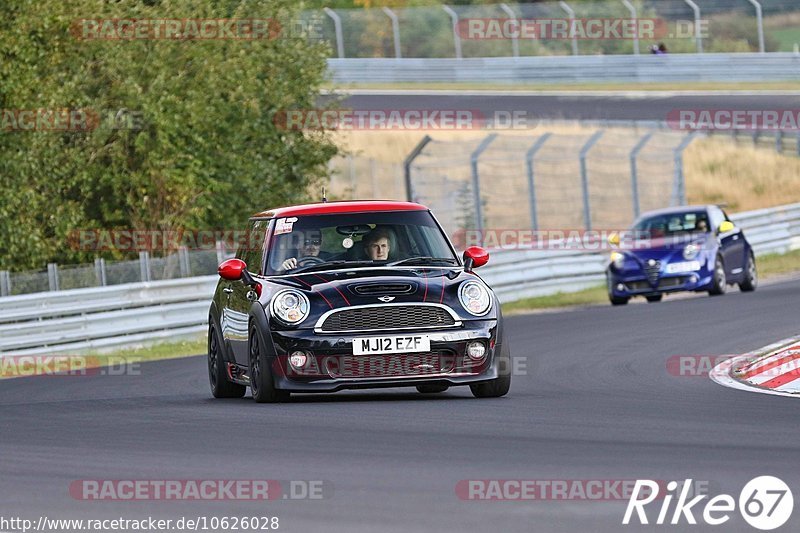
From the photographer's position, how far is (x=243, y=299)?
42.4ft

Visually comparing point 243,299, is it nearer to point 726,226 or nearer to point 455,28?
point 726,226

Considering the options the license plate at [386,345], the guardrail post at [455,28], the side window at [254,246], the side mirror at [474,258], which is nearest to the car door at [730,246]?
the side window at [254,246]

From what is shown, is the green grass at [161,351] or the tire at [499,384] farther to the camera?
the green grass at [161,351]

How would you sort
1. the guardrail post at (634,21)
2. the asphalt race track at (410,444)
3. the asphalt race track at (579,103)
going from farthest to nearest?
the guardrail post at (634,21) < the asphalt race track at (579,103) < the asphalt race track at (410,444)

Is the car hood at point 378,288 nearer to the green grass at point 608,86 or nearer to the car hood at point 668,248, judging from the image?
the car hood at point 668,248

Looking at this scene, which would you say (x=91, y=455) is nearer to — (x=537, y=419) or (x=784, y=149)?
(x=537, y=419)

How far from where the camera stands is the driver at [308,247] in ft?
41.8

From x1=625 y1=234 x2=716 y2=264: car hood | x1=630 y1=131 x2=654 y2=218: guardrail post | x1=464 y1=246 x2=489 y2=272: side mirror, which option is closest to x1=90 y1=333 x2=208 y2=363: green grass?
x1=625 y1=234 x2=716 y2=264: car hood

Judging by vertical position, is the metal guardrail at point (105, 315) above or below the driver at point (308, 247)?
below

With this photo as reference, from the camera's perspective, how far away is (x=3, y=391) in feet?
51.8

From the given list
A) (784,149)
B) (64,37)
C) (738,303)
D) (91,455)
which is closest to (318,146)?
(64,37)

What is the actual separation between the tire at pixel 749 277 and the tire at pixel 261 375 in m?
14.4

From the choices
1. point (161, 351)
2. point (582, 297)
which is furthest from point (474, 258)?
point (582, 297)

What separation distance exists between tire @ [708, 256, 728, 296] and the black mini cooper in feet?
40.0
